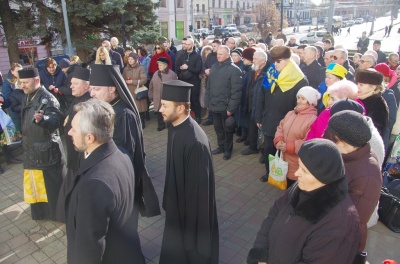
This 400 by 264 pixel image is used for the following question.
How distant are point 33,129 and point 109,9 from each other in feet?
30.5

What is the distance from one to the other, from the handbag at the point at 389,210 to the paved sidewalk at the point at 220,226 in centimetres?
10

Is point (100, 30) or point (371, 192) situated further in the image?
point (100, 30)

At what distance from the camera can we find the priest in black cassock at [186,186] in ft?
9.80

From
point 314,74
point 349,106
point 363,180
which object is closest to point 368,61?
point 314,74

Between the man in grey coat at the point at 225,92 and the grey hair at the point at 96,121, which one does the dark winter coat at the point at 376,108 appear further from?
the grey hair at the point at 96,121

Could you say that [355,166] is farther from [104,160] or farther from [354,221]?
[104,160]

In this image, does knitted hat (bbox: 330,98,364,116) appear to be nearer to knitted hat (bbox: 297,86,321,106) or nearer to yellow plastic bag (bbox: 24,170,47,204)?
knitted hat (bbox: 297,86,321,106)

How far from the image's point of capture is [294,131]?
445 cm

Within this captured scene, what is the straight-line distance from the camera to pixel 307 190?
6.89 ft

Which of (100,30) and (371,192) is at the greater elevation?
(100,30)

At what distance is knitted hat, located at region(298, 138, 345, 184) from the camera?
1987 millimetres

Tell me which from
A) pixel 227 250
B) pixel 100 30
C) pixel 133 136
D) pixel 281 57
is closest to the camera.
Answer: pixel 133 136

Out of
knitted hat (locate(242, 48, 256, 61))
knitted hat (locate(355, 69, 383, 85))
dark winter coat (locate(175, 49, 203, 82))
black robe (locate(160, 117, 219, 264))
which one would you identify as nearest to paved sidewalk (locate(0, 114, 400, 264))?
black robe (locate(160, 117, 219, 264))

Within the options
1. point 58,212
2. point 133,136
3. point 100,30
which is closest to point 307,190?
point 133,136
